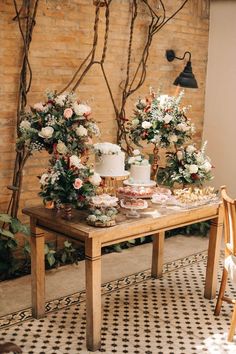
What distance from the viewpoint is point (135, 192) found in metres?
3.97

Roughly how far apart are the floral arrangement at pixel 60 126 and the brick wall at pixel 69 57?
1049 millimetres

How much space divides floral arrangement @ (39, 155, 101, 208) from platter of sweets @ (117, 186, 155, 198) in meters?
0.52

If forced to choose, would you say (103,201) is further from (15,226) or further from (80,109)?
(15,226)

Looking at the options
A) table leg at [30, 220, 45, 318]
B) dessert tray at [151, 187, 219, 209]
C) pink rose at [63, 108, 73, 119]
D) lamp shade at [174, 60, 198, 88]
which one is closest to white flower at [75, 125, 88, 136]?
pink rose at [63, 108, 73, 119]

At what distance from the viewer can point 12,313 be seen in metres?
3.97

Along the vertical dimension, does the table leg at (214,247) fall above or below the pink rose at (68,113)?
below

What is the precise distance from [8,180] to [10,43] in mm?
1238

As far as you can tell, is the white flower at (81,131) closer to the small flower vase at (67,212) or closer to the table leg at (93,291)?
the small flower vase at (67,212)

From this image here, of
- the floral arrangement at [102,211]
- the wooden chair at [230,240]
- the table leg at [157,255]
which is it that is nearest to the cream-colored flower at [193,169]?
the wooden chair at [230,240]

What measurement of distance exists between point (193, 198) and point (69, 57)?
194 centimetres

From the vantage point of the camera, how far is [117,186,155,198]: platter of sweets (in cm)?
397

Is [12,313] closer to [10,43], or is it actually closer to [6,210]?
[6,210]

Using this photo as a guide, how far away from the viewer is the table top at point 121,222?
3357 mm

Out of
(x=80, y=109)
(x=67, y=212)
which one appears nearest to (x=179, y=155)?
(x=80, y=109)
